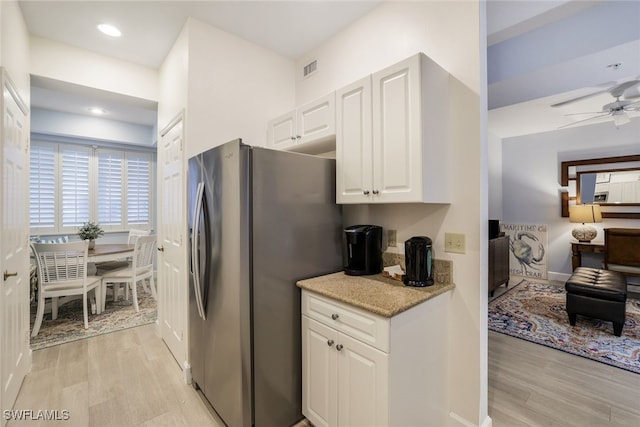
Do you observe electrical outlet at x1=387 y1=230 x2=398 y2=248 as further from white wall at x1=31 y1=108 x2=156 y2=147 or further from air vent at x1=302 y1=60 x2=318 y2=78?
white wall at x1=31 y1=108 x2=156 y2=147

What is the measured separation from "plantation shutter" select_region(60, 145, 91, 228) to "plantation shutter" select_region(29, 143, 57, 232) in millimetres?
124

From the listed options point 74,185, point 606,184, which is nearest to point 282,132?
point 74,185

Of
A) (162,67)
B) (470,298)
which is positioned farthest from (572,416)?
(162,67)

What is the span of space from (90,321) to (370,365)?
12.3ft

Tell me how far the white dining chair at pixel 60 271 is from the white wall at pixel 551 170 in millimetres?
7066

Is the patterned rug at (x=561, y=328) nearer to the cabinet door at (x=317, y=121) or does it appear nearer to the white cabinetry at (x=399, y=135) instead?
the white cabinetry at (x=399, y=135)

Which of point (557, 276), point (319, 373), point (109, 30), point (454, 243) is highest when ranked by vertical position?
point (109, 30)

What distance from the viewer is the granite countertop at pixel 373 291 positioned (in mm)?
1423

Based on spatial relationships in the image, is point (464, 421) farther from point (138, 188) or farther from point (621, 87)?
point (138, 188)

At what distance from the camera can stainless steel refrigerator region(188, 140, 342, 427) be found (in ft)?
5.55

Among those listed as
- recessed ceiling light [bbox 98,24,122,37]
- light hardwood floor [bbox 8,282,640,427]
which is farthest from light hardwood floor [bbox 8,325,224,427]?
recessed ceiling light [bbox 98,24,122,37]

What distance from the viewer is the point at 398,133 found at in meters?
1.67

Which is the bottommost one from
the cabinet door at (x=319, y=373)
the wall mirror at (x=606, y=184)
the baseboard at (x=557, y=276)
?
the baseboard at (x=557, y=276)

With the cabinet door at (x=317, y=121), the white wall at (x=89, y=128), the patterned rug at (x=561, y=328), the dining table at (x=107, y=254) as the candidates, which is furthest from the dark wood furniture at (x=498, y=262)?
the white wall at (x=89, y=128)
